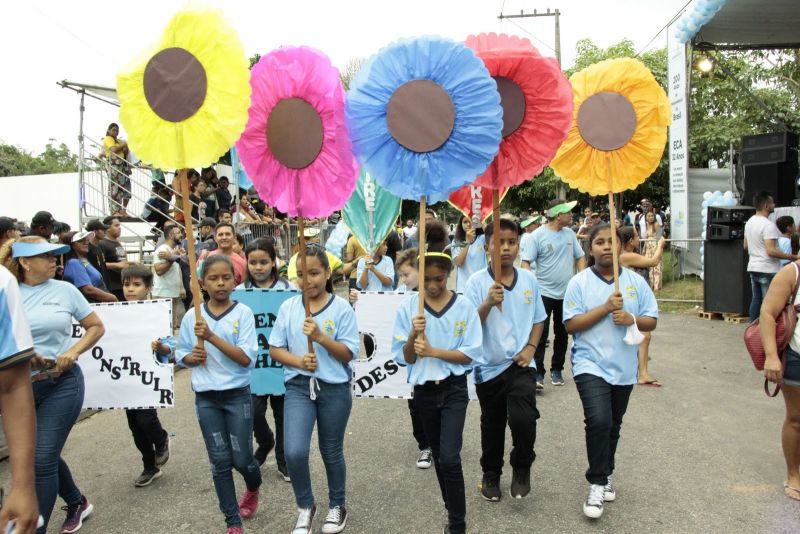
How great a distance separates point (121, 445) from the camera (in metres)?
5.72

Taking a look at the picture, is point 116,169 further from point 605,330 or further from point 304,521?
point 605,330

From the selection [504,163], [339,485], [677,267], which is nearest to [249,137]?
[504,163]

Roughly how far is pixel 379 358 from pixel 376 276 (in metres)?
1.53

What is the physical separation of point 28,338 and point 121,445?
406 centimetres

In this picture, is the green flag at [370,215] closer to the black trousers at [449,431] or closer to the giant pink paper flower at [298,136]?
the giant pink paper flower at [298,136]

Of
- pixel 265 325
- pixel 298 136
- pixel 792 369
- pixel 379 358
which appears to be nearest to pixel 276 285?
pixel 265 325

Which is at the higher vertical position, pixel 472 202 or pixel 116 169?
pixel 116 169

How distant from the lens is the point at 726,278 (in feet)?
37.4

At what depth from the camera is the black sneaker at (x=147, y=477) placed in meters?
4.72

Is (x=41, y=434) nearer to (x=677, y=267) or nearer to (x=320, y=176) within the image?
(x=320, y=176)

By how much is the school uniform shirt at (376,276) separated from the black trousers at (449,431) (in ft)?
10.5

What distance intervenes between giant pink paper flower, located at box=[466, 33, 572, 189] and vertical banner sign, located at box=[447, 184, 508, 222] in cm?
177

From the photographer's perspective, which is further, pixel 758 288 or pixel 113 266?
pixel 758 288

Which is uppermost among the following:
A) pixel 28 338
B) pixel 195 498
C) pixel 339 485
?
pixel 28 338
